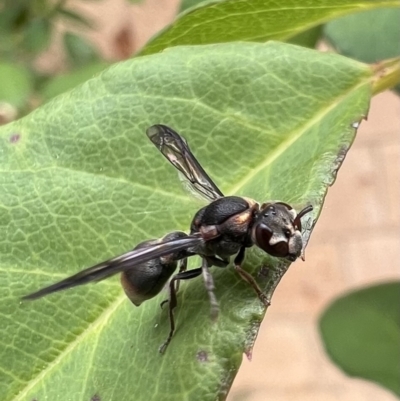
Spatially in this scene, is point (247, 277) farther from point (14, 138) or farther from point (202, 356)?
point (14, 138)

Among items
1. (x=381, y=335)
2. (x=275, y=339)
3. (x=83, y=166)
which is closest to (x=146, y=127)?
(x=83, y=166)

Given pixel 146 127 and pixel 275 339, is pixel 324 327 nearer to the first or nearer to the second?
pixel 146 127

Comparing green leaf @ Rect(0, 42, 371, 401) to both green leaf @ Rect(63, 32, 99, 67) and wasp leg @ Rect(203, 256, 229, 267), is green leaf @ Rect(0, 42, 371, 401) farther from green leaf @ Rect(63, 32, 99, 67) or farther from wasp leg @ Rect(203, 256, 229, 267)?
green leaf @ Rect(63, 32, 99, 67)

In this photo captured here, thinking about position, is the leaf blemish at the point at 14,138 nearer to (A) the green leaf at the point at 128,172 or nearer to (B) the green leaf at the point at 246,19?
(A) the green leaf at the point at 128,172

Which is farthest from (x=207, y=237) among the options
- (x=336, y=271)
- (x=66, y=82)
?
(x=336, y=271)

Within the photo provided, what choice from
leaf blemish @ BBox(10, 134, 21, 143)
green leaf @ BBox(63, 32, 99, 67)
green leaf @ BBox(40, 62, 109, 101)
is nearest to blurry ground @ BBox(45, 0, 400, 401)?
green leaf @ BBox(63, 32, 99, 67)

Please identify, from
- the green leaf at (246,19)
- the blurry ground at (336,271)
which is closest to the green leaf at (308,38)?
the green leaf at (246,19)
